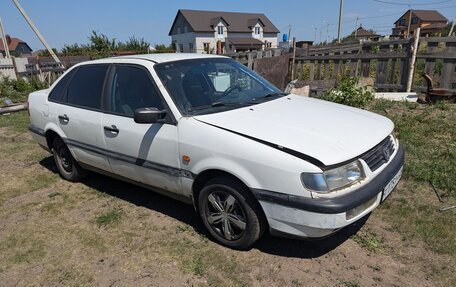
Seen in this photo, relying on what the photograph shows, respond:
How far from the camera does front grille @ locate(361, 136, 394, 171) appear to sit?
110 inches

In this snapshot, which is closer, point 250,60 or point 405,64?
point 405,64

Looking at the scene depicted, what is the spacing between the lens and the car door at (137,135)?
328 centimetres

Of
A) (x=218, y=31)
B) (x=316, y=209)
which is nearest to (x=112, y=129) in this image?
(x=316, y=209)

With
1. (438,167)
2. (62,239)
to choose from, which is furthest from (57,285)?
(438,167)

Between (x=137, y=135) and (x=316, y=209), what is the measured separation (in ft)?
6.21

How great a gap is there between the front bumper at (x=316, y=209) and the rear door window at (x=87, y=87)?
233cm

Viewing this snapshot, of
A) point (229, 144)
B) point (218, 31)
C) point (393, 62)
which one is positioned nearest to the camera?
point (229, 144)

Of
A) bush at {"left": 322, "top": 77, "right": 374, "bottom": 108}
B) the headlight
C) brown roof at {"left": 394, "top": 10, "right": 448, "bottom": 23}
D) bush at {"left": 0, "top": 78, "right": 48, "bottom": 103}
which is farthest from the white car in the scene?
brown roof at {"left": 394, "top": 10, "right": 448, "bottom": 23}

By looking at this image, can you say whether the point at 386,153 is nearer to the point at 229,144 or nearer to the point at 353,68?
the point at 229,144

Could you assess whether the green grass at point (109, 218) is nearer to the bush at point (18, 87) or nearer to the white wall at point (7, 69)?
the bush at point (18, 87)

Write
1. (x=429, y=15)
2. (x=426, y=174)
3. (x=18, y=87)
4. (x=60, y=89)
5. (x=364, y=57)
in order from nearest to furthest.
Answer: (x=426, y=174) < (x=60, y=89) < (x=364, y=57) < (x=18, y=87) < (x=429, y=15)

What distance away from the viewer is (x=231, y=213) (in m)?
3.03

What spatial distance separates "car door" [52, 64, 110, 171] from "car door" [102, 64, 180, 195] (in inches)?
6.7

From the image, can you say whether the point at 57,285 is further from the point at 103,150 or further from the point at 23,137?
the point at 23,137
